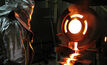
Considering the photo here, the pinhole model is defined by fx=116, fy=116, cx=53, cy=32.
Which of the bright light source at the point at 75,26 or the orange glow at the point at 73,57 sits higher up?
the bright light source at the point at 75,26

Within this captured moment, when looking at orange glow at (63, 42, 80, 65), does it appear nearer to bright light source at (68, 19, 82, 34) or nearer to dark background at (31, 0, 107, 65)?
bright light source at (68, 19, 82, 34)

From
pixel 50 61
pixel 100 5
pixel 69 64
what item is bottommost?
pixel 50 61

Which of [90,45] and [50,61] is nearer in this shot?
[90,45]

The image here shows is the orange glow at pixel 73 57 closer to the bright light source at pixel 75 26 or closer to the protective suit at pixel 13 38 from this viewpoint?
the bright light source at pixel 75 26

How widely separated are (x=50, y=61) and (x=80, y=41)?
1768 millimetres

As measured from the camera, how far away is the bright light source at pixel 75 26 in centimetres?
100

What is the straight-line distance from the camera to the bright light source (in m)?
1.00

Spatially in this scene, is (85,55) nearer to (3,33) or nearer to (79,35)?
(79,35)

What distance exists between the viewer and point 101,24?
0.92m

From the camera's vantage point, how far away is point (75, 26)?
40.5 inches

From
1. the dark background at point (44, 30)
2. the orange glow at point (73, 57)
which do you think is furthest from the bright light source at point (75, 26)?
the dark background at point (44, 30)

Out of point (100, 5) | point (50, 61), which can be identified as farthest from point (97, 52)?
point (50, 61)

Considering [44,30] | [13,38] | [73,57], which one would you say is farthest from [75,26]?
[44,30]

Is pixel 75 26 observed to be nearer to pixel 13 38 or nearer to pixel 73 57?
pixel 73 57
